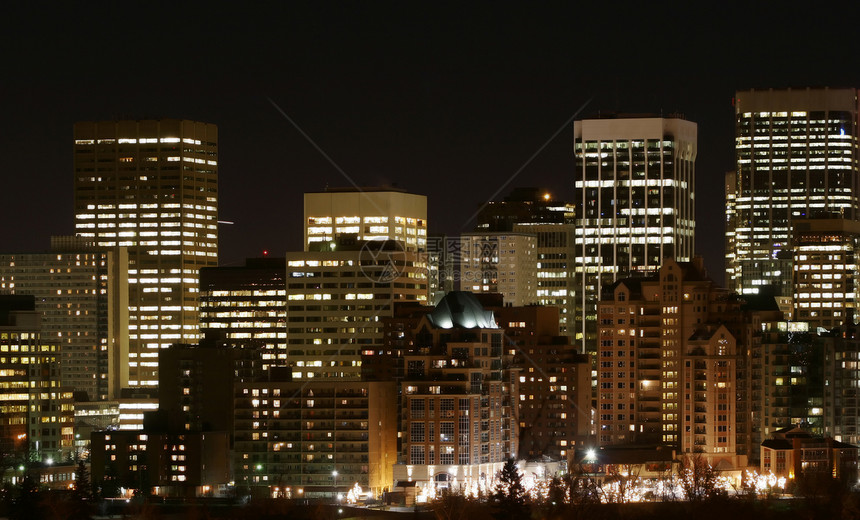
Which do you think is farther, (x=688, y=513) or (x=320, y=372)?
(x=320, y=372)

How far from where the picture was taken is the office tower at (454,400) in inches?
5655

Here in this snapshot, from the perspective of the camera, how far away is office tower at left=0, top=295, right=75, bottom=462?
539ft

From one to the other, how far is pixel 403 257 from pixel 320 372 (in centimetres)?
1201

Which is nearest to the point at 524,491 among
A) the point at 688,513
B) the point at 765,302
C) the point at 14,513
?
the point at 688,513

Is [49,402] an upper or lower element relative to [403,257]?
lower

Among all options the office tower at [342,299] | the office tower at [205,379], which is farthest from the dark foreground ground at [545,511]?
the office tower at [342,299]

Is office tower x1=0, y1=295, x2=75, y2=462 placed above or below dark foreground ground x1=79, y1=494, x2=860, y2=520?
above

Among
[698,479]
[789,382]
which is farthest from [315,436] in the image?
[789,382]

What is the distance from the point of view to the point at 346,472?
148 metres

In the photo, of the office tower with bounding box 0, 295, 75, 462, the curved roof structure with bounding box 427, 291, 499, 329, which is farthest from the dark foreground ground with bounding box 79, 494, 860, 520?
the office tower with bounding box 0, 295, 75, 462

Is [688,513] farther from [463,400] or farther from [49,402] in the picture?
[49,402]

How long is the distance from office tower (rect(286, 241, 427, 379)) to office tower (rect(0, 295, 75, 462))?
77.0ft

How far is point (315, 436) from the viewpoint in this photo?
14938 centimetres

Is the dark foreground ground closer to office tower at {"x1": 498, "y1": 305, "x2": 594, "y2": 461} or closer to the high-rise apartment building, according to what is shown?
the high-rise apartment building
